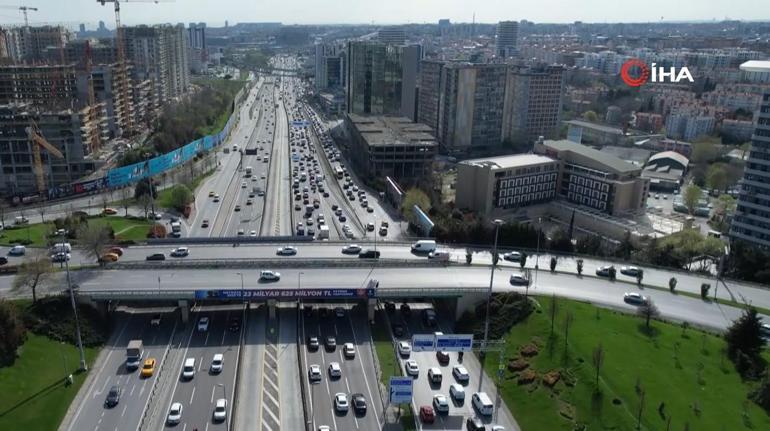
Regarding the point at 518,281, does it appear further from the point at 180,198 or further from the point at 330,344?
the point at 180,198

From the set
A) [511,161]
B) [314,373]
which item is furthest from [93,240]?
[511,161]

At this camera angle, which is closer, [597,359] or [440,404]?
[440,404]

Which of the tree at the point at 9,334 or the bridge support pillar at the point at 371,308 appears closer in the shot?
the tree at the point at 9,334

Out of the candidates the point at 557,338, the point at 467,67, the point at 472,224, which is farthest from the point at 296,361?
the point at 467,67

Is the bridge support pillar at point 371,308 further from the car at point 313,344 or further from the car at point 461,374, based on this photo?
the car at point 461,374

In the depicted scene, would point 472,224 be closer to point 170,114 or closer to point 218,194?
point 218,194

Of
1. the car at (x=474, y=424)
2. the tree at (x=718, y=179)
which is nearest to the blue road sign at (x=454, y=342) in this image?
the car at (x=474, y=424)
